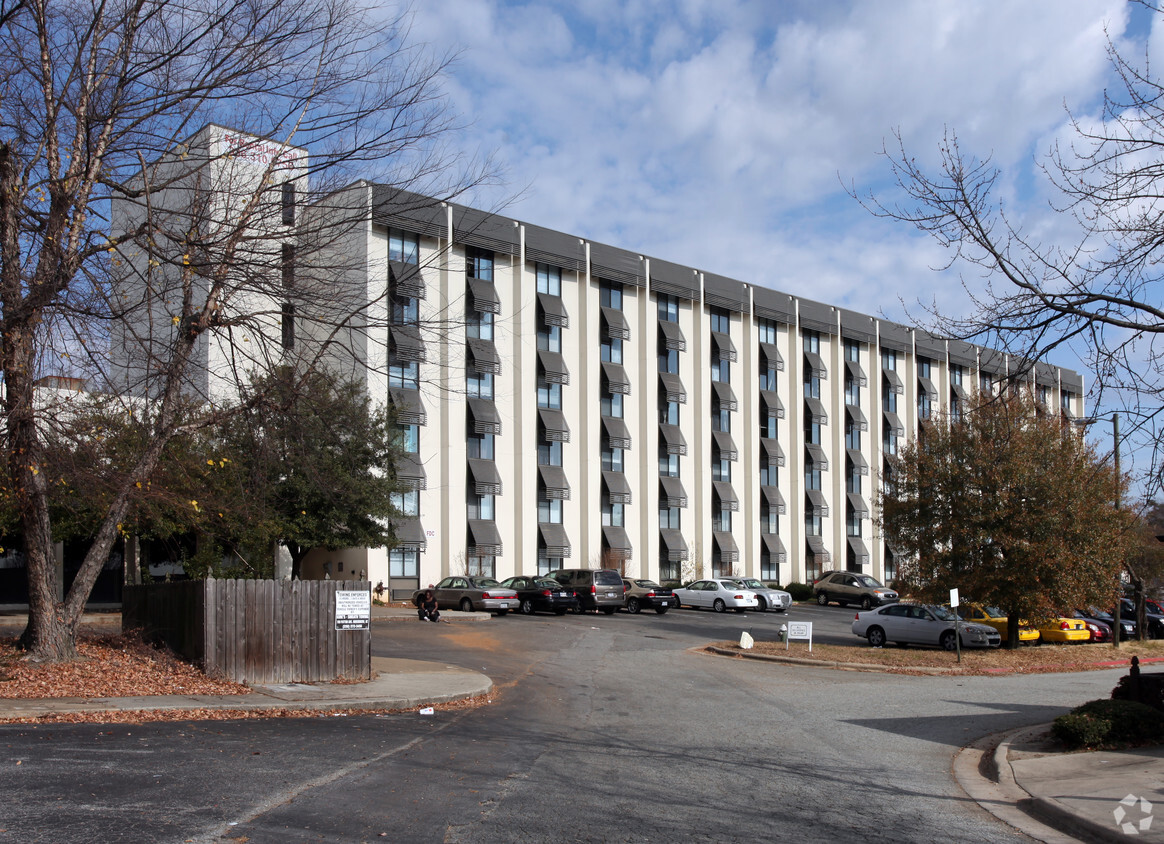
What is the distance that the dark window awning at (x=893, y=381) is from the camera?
68375mm

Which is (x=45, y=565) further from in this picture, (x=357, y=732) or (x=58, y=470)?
(x=357, y=732)

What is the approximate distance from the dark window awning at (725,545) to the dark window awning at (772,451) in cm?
586

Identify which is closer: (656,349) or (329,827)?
(329,827)

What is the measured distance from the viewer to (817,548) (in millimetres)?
62875

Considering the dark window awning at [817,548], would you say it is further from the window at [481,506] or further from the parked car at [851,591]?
the window at [481,506]

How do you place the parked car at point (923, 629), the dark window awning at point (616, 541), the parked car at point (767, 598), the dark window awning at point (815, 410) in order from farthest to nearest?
1. the dark window awning at point (815, 410)
2. the dark window awning at point (616, 541)
3. the parked car at point (767, 598)
4. the parked car at point (923, 629)

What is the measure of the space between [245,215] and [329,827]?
8.26 metres

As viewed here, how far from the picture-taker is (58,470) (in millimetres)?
14586

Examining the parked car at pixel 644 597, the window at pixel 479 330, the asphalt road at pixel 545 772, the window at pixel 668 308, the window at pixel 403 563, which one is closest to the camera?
the asphalt road at pixel 545 772

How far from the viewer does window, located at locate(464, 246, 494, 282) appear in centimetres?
4709

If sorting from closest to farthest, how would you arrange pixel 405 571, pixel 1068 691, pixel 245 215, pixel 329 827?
pixel 329 827
pixel 245 215
pixel 1068 691
pixel 405 571

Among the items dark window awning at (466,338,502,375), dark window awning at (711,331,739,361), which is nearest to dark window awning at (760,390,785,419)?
dark window awning at (711,331,739,361)

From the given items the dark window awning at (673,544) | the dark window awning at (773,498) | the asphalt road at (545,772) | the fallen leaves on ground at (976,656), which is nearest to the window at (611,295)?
the dark window awning at (673,544)

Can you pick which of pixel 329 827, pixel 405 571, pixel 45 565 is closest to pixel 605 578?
pixel 405 571
